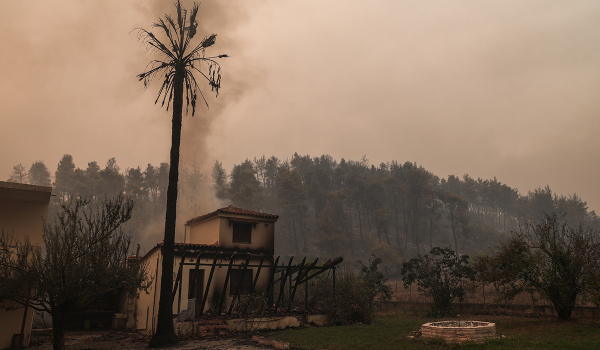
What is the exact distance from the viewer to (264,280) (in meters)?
24.9

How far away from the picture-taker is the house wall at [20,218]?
47.7ft

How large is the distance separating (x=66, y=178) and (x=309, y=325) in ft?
268

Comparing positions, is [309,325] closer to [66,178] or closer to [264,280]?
[264,280]

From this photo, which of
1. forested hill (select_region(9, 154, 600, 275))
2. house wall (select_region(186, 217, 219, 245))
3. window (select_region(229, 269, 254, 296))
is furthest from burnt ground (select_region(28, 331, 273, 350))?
forested hill (select_region(9, 154, 600, 275))

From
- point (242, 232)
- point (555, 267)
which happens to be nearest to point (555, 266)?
point (555, 267)

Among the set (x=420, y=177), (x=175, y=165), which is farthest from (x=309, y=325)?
(x=420, y=177)

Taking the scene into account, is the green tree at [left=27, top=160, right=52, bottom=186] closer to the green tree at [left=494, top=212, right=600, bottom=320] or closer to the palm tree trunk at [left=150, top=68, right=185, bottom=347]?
the palm tree trunk at [left=150, top=68, right=185, bottom=347]

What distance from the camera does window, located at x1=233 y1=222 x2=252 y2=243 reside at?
25469 mm

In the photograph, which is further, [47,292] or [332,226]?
[332,226]

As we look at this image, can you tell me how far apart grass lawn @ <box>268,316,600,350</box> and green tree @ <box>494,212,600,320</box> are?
4.23 feet

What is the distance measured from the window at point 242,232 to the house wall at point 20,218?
11.6m

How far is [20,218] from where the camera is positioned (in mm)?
15516

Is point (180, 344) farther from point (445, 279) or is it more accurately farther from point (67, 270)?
point (445, 279)

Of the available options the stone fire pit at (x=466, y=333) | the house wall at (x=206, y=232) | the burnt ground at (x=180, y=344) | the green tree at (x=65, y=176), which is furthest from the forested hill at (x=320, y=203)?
the stone fire pit at (x=466, y=333)
